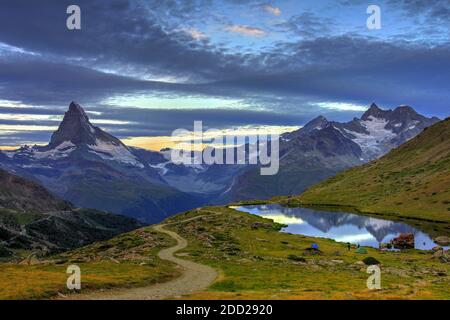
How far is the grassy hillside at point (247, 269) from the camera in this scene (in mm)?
56812

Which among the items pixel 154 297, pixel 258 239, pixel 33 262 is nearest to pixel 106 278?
pixel 154 297

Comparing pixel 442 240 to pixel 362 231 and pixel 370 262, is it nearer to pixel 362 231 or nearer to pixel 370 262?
pixel 362 231

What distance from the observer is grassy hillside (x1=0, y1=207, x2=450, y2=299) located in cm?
5681

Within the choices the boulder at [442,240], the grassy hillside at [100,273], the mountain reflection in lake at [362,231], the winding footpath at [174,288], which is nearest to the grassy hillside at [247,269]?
the grassy hillside at [100,273]

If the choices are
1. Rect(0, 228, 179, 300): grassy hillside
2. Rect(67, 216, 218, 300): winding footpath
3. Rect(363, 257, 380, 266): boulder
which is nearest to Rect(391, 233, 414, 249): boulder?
Rect(363, 257, 380, 266): boulder

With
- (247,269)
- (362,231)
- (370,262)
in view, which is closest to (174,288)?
(247,269)

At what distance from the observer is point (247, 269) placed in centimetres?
8244

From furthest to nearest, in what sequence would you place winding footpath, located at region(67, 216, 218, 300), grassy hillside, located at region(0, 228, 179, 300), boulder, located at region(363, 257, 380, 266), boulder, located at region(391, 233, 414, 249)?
boulder, located at region(391, 233, 414, 249)
boulder, located at region(363, 257, 380, 266)
grassy hillside, located at region(0, 228, 179, 300)
winding footpath, located at region(67, 216, 218, 300)

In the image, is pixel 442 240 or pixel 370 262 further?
pixel 442 240

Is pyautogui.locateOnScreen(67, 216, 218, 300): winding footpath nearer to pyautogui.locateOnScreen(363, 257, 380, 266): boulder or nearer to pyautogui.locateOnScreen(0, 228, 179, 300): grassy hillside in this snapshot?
pyautogui.locateOnScreen(0, 228, 179, 300): grassy hillside

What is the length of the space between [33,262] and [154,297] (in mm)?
50675

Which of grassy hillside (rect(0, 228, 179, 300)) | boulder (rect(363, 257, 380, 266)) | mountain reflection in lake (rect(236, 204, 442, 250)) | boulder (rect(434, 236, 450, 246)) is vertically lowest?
mountain reflection in lake (rect(236, 204, 442, 250))
